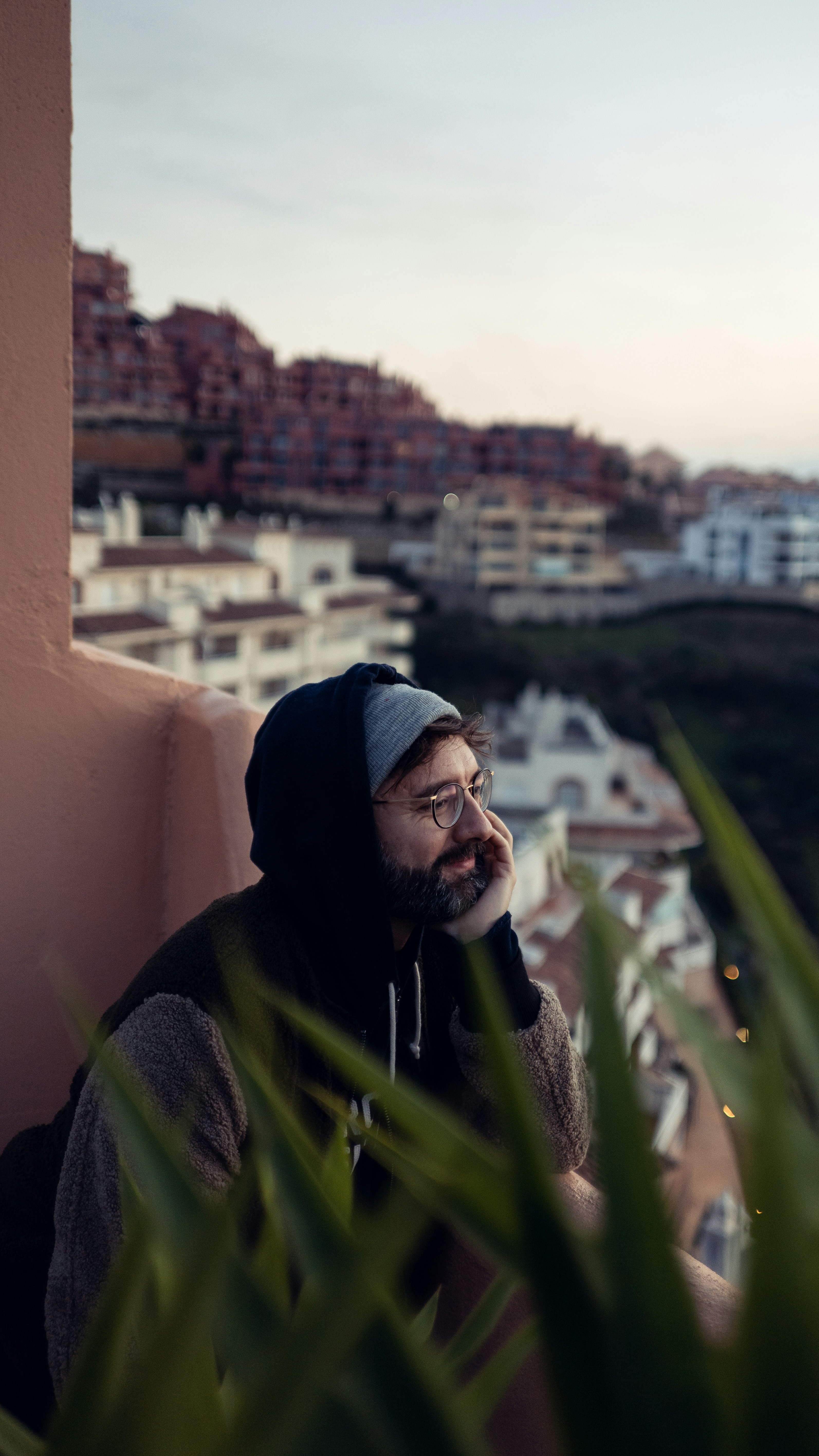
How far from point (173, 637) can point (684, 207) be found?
15.0 metres

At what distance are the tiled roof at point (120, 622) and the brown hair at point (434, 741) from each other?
1238 cm

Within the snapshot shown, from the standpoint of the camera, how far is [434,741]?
1068 millimetres

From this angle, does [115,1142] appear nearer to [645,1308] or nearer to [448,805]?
[448,805]

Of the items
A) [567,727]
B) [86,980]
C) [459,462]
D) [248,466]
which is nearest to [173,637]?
[567,727]

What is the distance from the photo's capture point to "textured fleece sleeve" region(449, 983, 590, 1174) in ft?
3.23

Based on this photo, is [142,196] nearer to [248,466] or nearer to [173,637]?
[248,466]

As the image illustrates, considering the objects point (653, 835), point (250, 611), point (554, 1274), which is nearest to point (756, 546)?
point (653, 835)

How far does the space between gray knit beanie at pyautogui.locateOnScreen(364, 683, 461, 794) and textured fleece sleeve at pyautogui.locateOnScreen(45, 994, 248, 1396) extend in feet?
0.96

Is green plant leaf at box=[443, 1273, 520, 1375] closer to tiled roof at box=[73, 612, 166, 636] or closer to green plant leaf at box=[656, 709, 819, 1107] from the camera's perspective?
green plant leaf at box=[656, 709, 819, 1107]

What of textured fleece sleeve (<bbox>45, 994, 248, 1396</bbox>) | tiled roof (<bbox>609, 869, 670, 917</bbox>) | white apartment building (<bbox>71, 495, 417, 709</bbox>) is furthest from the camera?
white apartment building (<bbox>71, 495, 417, 709</bbox>)

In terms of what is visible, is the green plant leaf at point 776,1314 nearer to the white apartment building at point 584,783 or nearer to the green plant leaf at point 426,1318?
the green plant leaf at point 426,1318

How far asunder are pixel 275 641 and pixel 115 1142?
716 inches

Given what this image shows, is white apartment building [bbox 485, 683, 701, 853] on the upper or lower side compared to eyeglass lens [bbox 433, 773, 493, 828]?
lower

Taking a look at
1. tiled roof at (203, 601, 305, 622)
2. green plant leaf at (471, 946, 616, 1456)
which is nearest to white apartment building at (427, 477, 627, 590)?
tiled roof at (203, 601, 305, 622)
